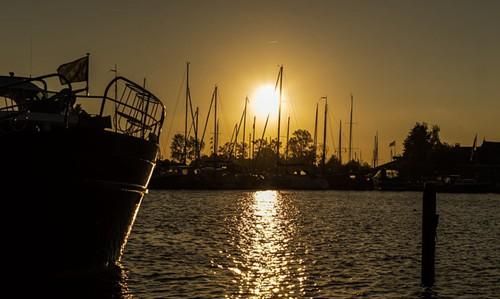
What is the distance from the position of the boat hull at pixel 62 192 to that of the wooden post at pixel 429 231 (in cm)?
876

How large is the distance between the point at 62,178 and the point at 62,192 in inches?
13.6

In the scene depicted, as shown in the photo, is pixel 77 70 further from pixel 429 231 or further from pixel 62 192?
pixel 429 231

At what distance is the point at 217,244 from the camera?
35.5 metres

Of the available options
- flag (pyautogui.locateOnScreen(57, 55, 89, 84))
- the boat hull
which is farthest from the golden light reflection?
flag (pyautogui.locateOnScreen(57, 55, 89, 84))

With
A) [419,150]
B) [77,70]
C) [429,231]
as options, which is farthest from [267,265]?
[419,150]

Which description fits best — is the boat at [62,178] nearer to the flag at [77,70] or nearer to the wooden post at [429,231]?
the flag at [77,70]

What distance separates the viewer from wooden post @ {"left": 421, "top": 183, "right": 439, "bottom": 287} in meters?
24.2

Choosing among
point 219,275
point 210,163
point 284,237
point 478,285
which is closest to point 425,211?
point 478,285

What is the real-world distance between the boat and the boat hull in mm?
23

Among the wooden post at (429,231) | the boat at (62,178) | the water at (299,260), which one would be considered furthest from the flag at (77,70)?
the wooden post at (429,231)

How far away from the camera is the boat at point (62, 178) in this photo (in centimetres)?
1889

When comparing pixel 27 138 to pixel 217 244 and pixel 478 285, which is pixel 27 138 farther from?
pixel 217 244

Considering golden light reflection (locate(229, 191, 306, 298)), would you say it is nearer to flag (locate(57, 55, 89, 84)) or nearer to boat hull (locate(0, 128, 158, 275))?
boat hull (locate(0, 128, 158, 275))

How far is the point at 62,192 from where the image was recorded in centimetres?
1941
